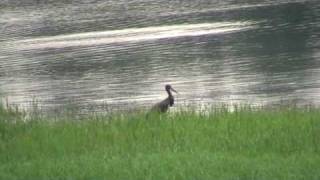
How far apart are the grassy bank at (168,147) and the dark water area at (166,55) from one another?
8.22m

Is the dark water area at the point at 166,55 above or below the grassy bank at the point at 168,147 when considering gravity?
below

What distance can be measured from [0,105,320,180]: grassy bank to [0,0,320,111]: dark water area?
822 cm

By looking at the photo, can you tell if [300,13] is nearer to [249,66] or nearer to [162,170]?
[249,66]

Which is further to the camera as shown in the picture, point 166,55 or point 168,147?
point 166,55

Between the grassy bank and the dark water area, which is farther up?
the grassy bank

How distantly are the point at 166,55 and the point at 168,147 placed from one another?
28.7 meters

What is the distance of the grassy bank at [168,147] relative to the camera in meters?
11.8

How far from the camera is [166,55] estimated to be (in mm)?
43250

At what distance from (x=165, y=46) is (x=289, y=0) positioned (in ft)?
67.4

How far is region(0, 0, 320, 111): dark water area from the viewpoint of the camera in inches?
1202

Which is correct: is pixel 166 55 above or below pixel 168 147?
below

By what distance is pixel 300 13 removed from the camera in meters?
54.8

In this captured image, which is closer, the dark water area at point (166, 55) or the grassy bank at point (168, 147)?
the grassy bank at point (168, 147)

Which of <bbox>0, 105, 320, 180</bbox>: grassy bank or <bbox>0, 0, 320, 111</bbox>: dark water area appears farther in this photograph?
<bbox>0, 0, 320, 111</bbox>: dark water area
